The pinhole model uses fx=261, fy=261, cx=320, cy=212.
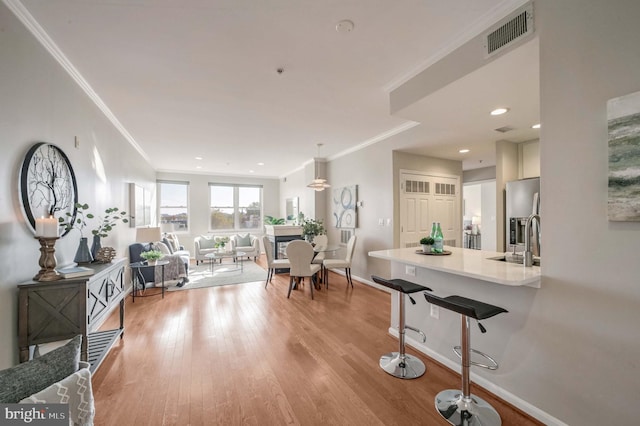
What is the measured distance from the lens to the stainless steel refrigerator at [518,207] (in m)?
3.75

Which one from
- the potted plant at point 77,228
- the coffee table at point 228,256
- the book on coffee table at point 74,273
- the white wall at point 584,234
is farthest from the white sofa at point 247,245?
the white wall at point 584,234

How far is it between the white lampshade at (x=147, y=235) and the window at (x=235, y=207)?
13.4 ft

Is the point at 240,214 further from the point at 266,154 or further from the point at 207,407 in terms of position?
the point at 207,407

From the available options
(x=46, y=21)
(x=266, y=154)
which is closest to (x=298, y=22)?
(x=46, y=21)

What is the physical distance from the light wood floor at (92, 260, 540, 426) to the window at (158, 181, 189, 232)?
15.8ft

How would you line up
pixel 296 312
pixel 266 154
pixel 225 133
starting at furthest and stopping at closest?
pixel 266 154 < pixel 225 133 < pixel 296 312

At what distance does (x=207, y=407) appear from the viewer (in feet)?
6.12

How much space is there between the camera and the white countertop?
1656 millimetres

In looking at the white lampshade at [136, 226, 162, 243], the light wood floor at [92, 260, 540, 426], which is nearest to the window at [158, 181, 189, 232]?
the white lampshade at [136, 226, 162, 243]

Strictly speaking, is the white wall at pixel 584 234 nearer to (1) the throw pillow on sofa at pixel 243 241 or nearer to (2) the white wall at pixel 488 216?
(2) the white wall at pixel 488 216

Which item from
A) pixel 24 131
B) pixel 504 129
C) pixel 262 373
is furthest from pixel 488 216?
pixel 24 131

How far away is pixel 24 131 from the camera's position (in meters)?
1.90

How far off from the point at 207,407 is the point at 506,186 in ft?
15.4

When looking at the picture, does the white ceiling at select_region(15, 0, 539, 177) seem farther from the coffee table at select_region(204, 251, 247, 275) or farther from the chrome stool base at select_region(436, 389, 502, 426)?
the coffee table at select_region(204, 251, 247, 275)
